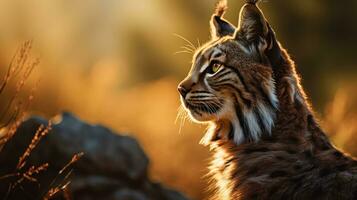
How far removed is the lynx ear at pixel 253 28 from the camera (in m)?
5.18

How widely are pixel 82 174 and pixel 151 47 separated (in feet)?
23.9

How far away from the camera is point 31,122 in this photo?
740cm

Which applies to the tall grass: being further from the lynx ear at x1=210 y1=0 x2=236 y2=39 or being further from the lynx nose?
the lynx ear at x1=210 y1=0 x2=236 y2=39

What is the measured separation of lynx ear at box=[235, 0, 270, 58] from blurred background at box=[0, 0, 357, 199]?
2949 mm

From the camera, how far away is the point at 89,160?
7.37m

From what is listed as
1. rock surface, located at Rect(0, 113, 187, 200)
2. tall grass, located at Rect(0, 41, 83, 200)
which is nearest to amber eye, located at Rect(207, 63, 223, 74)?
tall grass, located at Rect(0, 41, 83, 200)

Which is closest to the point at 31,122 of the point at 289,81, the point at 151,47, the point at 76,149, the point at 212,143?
the point at 76,149

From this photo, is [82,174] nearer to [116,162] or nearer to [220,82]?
[116,162]

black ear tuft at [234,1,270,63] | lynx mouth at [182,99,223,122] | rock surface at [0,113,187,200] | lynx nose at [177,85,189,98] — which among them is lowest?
rock surface at [0,113,187,200]

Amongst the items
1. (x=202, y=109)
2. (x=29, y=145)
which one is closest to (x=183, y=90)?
(x=202, y=109)

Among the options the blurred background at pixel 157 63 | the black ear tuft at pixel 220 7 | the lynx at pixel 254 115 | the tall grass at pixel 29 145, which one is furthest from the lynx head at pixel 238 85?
the blurred background at pixel 157 63

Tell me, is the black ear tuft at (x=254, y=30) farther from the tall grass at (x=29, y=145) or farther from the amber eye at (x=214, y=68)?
the tall grass at (x=29, y=145)

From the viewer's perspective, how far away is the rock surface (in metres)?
7.25

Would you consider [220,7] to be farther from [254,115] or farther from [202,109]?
[254,115]
